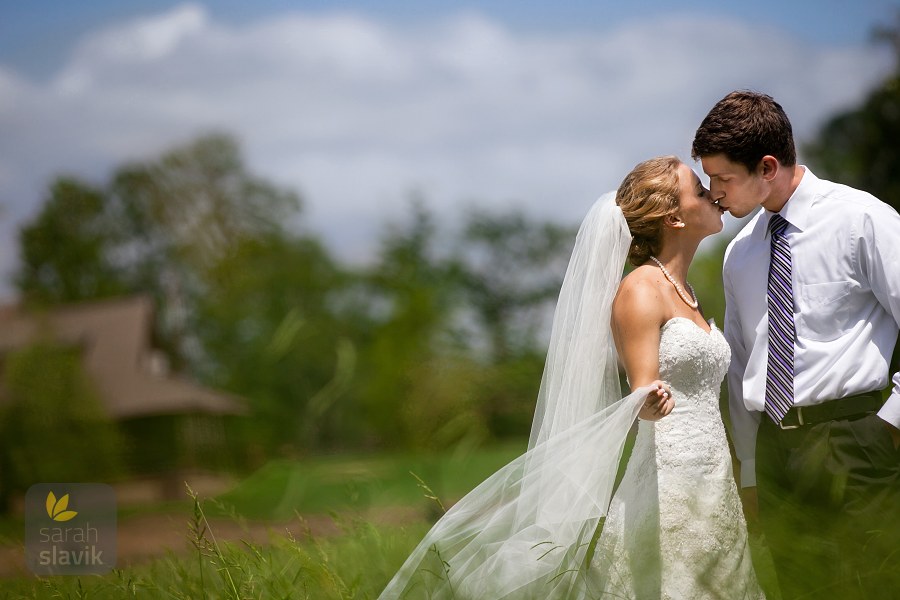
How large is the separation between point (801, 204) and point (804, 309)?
42cm

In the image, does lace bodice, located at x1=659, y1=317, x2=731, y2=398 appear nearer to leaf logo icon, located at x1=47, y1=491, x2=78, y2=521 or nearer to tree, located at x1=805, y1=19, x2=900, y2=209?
leaf logo icon, located at x1=47, y1=491, x2=78, y2=521

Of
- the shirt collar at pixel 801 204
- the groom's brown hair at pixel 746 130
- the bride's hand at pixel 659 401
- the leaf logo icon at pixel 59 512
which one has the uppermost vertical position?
the groom's brown hair at pixel 746 130

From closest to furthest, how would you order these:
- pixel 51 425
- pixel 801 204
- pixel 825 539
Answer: pixel 825 539 → pixel 801 204 → pixel 51 425

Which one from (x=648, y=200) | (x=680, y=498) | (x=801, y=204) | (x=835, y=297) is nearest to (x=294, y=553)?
(x=680, y=498)

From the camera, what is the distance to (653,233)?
11.6 ft

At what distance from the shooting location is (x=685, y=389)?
3408 millimetres

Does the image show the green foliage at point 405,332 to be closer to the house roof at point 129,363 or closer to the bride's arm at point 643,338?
the bride's arm at point 643,338

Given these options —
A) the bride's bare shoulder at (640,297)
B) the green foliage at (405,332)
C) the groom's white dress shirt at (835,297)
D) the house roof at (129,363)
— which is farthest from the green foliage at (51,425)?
the groom's white dress shirt at (835,297)

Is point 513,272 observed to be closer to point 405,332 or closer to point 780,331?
point 405,332

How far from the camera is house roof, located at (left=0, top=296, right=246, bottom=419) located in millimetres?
25172

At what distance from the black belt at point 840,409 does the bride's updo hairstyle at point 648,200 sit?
812 mm

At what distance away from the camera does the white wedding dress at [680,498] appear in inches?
127

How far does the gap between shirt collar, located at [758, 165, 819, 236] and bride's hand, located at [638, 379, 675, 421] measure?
→ 32.4 inches

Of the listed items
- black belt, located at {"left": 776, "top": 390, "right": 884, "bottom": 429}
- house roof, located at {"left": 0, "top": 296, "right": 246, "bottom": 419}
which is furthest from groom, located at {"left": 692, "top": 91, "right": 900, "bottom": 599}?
house roof, located at {"left": 0, "top": 296, "right": 246, "bottom": 419}
